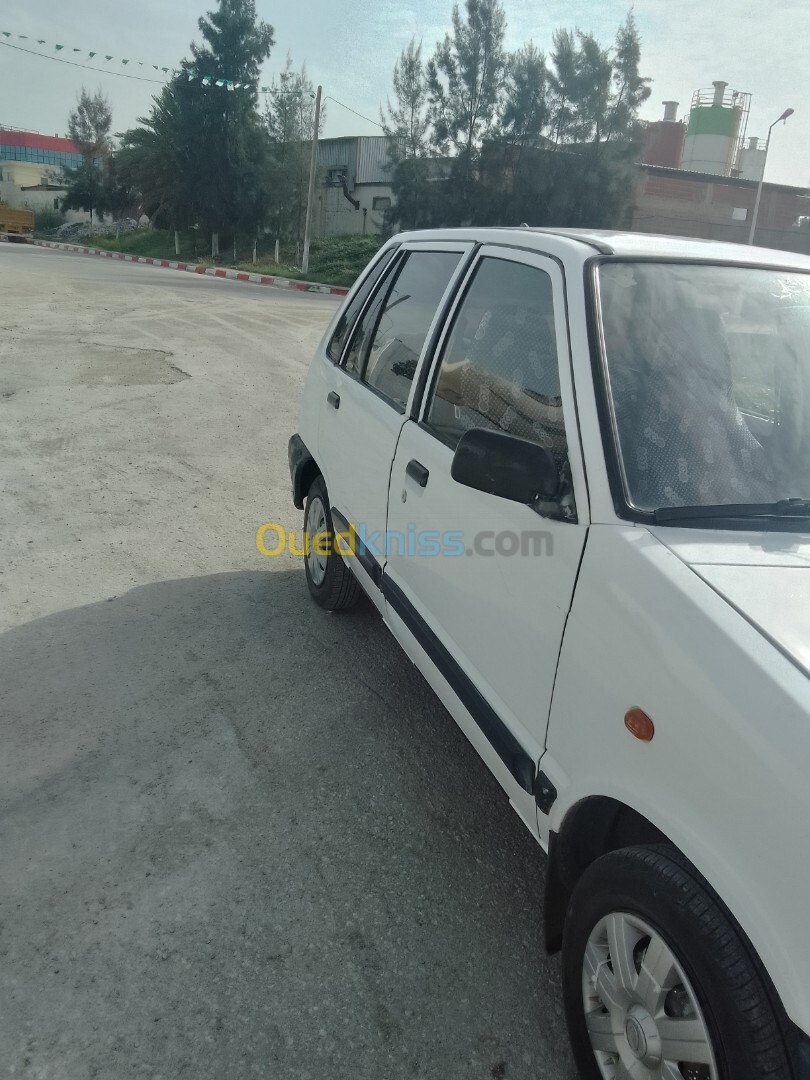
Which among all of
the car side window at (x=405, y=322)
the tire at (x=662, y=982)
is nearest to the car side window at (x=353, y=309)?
the car side window at (x=405, y=322)

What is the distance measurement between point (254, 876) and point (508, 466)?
156cm

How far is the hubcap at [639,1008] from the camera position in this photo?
5.35ft

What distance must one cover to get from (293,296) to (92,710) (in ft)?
69.4

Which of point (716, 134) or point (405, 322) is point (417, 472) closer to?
point (405, 322)

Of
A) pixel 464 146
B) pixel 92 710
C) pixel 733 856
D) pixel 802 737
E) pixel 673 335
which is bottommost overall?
pixel 92 710

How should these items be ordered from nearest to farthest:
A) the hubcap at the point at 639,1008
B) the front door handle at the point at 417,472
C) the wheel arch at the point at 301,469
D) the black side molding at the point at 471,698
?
the hubcap at the point at 639,1008, the black side molding at the point at 471,698, the front door handle at the point at 417,472, the wheel arch at the point at 301,469

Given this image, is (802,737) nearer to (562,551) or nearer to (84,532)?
(562,551)

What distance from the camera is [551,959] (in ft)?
8.01

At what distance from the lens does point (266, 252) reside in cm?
4472

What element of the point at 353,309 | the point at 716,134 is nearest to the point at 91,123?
the point at 716,134

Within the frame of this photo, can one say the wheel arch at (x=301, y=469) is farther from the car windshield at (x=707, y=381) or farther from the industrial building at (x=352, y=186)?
the industrial building at (x=352, y=186)

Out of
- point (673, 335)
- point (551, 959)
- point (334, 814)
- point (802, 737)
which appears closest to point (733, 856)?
point (802, 737)

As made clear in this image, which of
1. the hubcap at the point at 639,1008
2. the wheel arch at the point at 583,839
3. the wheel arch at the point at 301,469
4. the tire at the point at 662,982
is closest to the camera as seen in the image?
the tire at the point at 662,982

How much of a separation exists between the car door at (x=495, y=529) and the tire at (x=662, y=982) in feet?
1.29
